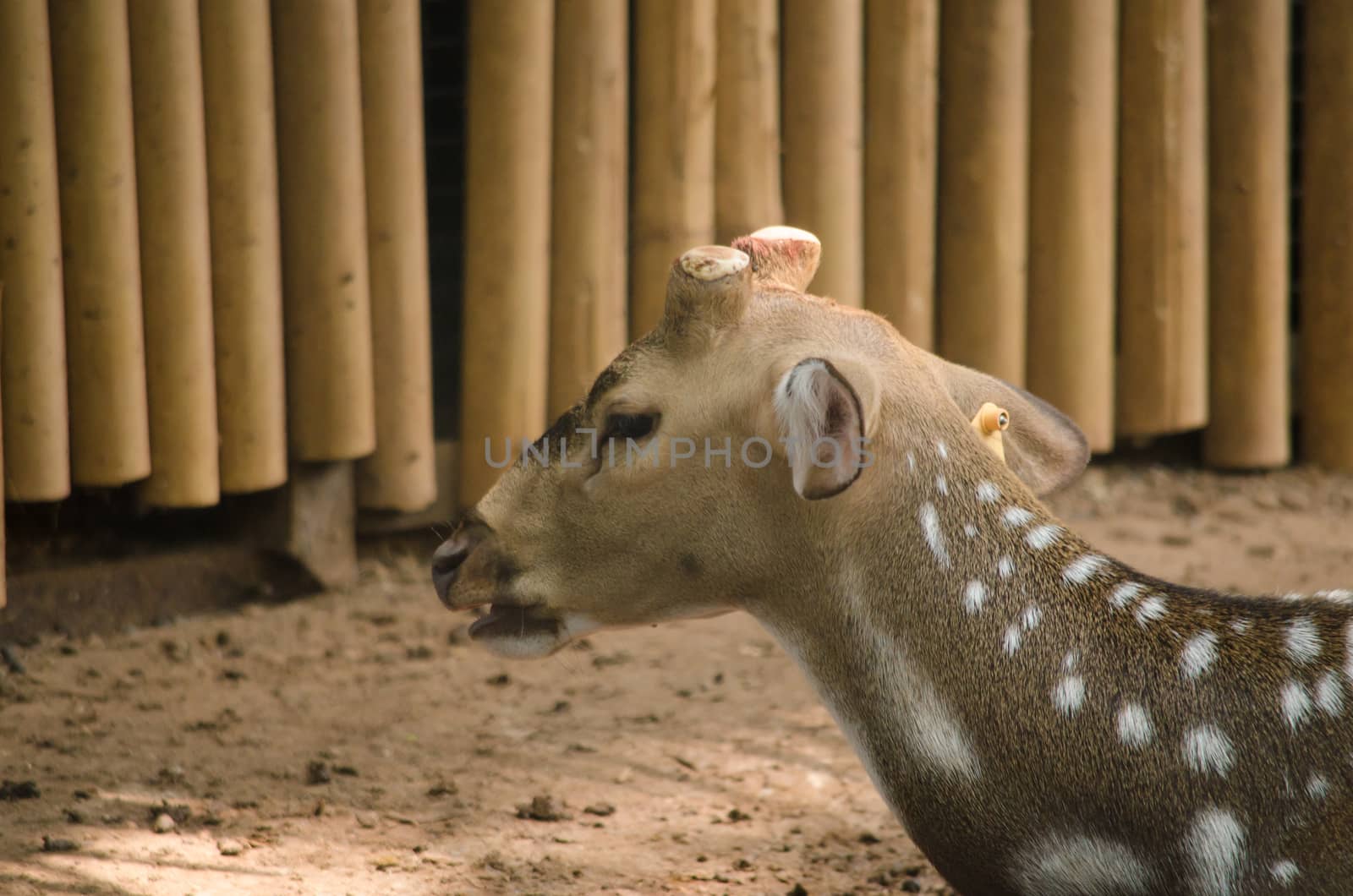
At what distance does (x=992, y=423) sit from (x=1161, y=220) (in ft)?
14.8

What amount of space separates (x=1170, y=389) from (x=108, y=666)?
488 cm

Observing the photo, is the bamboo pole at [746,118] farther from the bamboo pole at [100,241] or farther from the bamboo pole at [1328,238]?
the bamboo pole at [1328,238]

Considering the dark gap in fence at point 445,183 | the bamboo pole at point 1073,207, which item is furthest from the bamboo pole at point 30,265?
the bamboo pole at point 1073,207

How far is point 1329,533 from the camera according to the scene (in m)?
7.07

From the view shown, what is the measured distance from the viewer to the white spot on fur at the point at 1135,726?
2895 mm

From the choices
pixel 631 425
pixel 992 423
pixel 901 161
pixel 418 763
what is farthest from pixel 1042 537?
pixel 901 161

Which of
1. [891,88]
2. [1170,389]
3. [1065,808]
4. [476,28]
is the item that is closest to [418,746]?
[1065,808]

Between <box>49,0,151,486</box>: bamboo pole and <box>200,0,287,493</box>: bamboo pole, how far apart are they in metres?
0.32

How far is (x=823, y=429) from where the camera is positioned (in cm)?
288

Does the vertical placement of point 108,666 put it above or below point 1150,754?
below

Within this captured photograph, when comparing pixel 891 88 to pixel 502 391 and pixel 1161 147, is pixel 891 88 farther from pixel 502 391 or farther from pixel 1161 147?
pixel 502 391

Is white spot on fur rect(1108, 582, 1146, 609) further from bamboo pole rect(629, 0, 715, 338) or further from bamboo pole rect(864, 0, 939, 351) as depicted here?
bamboo pole rect(864, 0, 939, 351)

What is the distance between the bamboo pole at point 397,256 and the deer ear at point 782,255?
258 cm

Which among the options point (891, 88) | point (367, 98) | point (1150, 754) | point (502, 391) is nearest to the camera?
point (1150, 754)
